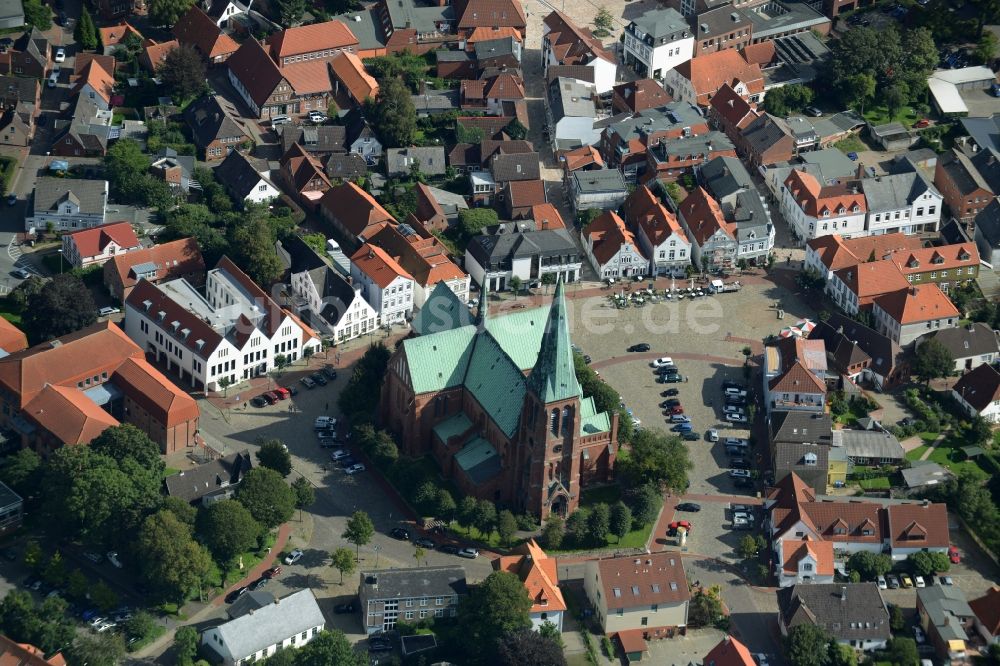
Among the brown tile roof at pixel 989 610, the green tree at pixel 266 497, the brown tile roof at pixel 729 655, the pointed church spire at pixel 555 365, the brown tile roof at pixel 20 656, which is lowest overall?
the brown tile roof at pixel 989 610

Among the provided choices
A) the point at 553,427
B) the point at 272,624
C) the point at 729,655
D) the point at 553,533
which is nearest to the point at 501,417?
the point at 553,427

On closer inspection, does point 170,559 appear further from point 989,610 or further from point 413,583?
point 989,610

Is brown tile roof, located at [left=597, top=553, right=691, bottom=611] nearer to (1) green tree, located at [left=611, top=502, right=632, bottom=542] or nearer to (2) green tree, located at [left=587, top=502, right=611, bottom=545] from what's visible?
(2) green tree, located at [left=587, top=502, right=611, bottom=545]

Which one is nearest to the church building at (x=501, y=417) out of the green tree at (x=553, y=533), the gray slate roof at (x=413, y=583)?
the green tree at (x=553, y=533)

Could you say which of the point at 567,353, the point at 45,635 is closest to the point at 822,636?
the point at 567,353

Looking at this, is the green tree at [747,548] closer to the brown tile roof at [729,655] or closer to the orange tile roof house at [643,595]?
the orange tile roof house at [643,595]

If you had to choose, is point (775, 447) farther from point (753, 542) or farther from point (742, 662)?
point (742, 662)

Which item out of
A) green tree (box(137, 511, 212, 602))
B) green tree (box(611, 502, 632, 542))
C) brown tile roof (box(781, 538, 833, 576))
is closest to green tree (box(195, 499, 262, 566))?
green tree (box(137, 511, 212, 602))
